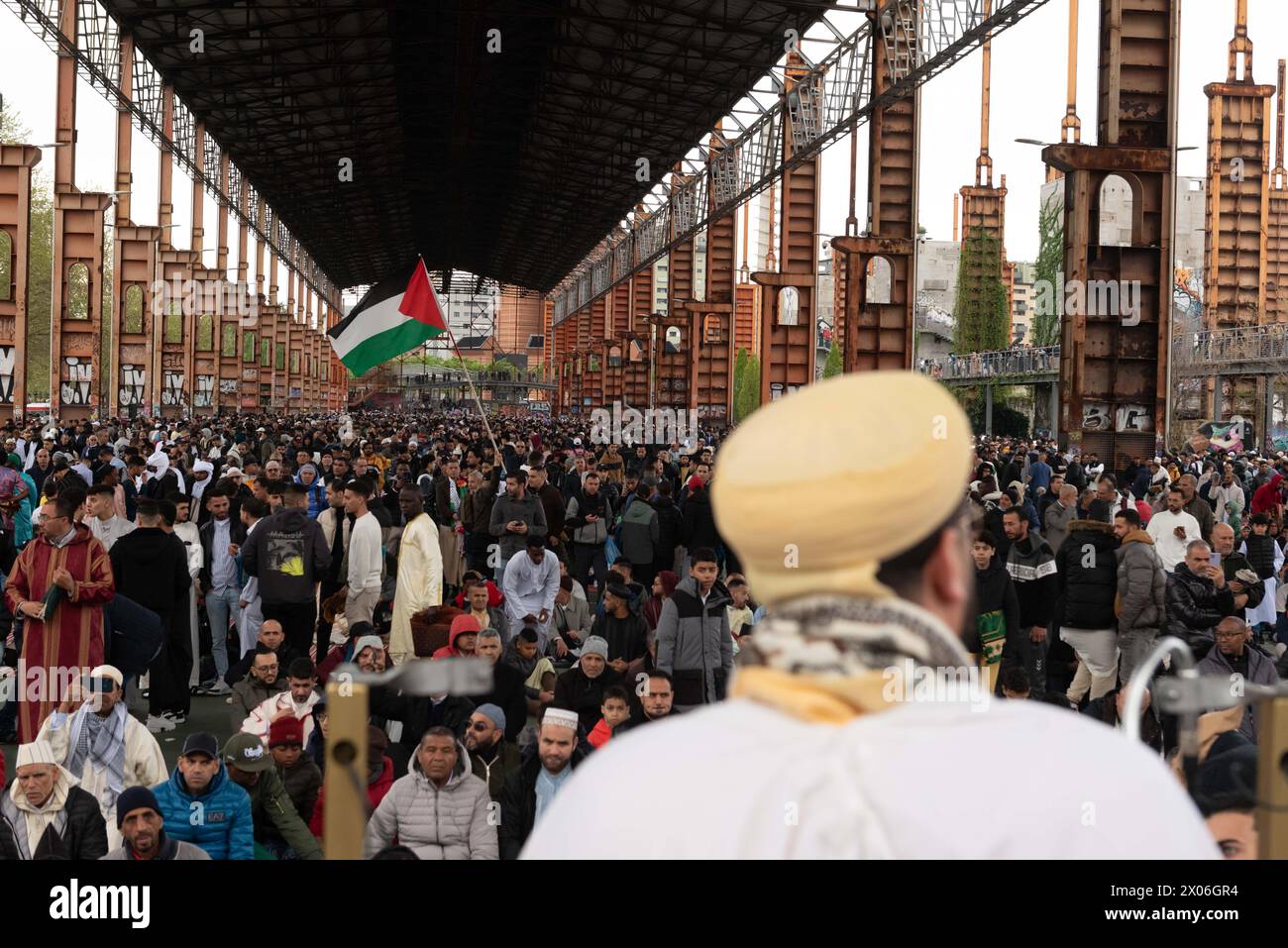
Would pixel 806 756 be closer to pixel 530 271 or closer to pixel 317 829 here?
pixel 317 829

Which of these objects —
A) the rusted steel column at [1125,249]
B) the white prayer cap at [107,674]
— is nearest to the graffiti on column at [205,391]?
the rusted steel column at [1125,249]

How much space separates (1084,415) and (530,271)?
243 feet

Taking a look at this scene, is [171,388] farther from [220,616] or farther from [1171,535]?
[1171,535]

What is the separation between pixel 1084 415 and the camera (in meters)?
18.4

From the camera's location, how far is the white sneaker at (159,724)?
9727 mm

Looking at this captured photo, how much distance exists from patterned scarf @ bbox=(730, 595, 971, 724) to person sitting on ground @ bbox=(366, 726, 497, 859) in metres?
4.90

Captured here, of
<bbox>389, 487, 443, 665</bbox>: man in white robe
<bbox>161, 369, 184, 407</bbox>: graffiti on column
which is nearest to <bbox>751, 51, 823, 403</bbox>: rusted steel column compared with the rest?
<bbox>161, 369, 184, 407</bbox>: graffiti on column

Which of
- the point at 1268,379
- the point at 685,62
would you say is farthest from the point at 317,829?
the point at 1268,379

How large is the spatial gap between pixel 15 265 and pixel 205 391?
19855 mm

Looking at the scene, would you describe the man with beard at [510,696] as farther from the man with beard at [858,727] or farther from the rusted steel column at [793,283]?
the rusted steel column at [793,283]

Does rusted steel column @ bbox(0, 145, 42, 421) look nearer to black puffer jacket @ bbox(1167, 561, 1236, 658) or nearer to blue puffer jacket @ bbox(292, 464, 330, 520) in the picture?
blue puffer jacket @ bbox(292, 464, 330, 520)

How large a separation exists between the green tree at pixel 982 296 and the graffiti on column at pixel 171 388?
44.0m

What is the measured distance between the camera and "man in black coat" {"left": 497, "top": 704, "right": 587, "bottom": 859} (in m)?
6.32

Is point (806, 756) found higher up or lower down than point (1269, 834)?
higher up
